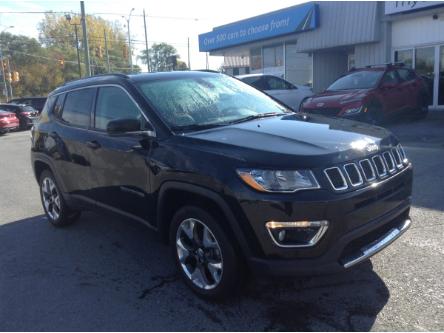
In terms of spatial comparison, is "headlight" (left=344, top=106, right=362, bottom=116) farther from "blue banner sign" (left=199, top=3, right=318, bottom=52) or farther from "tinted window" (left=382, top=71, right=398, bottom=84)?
"blue banner sign" (left=199, top=3, right=318, bottom=52)

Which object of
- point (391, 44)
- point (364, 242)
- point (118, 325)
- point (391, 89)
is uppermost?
point (391, 44)

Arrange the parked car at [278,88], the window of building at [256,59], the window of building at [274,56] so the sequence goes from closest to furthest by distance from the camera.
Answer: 1. the parked car at [278,88]
2. the window of building at [274,56]
3. the window of building at [256,59]

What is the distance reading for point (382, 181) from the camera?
3205mm

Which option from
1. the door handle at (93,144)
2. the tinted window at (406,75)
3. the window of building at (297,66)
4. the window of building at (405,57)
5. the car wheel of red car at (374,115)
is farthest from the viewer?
the window of building at (297,66)

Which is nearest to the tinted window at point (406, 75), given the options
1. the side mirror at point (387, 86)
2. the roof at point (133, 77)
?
the side mirror at point (387, 86)

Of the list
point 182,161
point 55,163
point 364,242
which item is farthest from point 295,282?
point 55,163

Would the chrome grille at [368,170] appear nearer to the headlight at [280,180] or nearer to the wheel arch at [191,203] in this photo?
the headlight at [280,180]

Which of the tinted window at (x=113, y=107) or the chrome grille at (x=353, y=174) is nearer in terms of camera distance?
the chrome grille at (x=353, y=174)

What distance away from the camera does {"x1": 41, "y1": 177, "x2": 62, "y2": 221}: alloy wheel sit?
5.51 m

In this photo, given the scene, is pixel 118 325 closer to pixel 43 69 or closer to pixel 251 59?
pixel 251 59

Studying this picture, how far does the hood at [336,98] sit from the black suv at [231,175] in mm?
6483

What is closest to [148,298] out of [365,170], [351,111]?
[365,170]

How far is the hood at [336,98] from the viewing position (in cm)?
1079

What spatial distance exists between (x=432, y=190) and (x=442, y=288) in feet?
9.77
